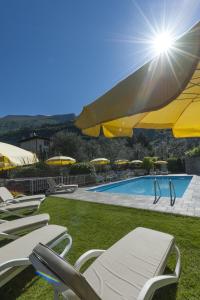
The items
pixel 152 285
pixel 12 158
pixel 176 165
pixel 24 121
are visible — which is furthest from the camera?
pixel 24 121

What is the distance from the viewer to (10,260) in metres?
2.36

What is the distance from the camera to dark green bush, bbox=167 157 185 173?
971 inches

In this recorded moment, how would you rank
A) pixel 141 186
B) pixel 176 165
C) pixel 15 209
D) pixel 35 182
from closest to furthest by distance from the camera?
pixel 15 209 < pixel 35 182 < pixel 141 186 < pixel 176 165

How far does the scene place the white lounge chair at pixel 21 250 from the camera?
228cm

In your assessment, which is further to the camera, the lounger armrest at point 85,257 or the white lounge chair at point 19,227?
the white lounge chair at point 19,227

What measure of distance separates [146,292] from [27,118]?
98.8 meters

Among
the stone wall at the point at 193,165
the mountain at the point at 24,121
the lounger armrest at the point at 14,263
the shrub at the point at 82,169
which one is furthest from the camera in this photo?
the mountain at the point at 24,121

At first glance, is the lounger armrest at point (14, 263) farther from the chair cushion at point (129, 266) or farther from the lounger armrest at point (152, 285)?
the lounger armrest at point (152, 285)

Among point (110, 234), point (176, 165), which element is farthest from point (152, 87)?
point (176, 165)

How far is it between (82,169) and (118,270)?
1463 cm

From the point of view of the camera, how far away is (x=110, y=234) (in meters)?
4.30

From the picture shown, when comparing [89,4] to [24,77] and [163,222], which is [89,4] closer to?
[163,222]

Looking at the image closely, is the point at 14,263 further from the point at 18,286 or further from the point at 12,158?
the point at 12,158

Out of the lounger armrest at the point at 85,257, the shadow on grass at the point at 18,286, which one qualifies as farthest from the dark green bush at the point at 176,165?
the shadow on grass at the point at 18,286
